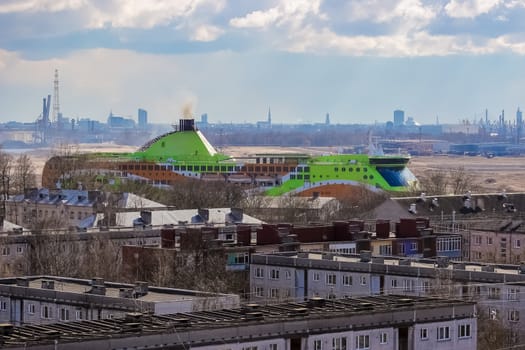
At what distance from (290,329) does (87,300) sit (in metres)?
9.55

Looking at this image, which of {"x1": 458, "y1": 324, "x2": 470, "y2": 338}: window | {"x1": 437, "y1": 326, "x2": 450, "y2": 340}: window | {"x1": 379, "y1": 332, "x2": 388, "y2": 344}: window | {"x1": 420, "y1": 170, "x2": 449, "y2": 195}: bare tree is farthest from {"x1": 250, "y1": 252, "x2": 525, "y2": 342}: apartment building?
{"x1": 420, "y1": 170, "x2": 449, "y2": 195}: bare tree

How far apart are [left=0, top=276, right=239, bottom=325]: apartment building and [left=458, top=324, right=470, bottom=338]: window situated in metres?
5.97

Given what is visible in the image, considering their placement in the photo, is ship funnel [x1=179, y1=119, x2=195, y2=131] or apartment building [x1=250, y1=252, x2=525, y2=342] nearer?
apartment building [x1=250, y1=252, x2=525, y2=342]

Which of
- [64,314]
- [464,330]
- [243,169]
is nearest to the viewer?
[464,330]

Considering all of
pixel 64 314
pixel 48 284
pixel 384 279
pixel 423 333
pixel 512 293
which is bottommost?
pixel 64 314

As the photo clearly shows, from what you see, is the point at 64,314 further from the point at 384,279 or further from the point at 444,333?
the point at 384,279

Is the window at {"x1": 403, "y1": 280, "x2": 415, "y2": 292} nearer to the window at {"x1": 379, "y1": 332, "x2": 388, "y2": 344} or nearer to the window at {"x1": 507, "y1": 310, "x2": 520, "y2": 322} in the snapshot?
the window at {"x1": 507, "y1": 310, "x2": 520, "y2": 322}

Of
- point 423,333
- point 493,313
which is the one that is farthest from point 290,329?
point 493,313

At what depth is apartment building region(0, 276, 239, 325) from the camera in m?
42.8

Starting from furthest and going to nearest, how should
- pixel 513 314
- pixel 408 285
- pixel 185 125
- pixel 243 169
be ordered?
pixel 185 125
pixel 243 169
pixel 408 285
pixel 513 314

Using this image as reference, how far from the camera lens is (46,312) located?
45.7 m

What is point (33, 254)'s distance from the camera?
6400cm

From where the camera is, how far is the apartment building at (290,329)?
33469mm

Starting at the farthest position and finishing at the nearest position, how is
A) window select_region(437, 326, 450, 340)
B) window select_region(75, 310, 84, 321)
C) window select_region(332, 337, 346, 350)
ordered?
window select_region(75, 310, 84, 321) → window select_region(437, 326, 450, 340) → window select_region(332, 337, 346, 350)
